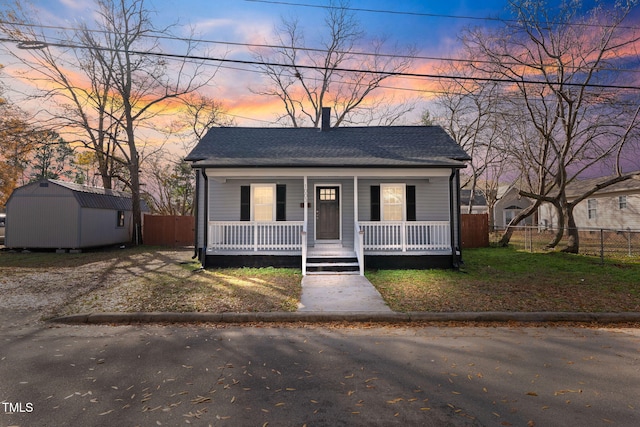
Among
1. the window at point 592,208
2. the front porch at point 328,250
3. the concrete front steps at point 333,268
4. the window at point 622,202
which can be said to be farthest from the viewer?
the window at point 592,208

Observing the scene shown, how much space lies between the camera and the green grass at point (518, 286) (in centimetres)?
655

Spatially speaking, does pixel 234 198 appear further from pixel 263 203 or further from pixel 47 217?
pixel 47 217

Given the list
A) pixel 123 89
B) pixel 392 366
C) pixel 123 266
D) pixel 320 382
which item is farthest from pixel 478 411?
pixel 123 89

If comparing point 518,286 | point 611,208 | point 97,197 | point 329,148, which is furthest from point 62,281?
point 611,208

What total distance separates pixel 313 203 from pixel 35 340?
8.65m

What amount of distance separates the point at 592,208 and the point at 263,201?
28230 mm

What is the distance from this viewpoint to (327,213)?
40.0 ft

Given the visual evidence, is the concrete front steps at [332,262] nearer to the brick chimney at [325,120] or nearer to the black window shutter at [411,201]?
the black window shutter at [411,201]

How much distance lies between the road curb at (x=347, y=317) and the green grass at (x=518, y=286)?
0.99ft

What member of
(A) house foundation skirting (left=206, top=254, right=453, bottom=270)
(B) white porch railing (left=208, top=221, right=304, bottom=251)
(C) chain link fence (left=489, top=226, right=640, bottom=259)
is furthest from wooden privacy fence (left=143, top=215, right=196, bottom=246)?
(C) chain link fence (left=489, top=226, right=640, bottom=259)

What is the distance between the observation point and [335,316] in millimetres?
5938

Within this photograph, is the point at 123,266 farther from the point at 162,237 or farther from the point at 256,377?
the point at 256,377

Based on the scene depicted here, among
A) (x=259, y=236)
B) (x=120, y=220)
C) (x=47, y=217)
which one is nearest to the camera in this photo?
(x=259, y=236)

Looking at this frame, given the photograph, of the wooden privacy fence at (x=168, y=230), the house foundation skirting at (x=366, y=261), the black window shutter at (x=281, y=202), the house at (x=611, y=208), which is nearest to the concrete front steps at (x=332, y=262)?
the house foundation skirting at (x=366, y=261)
